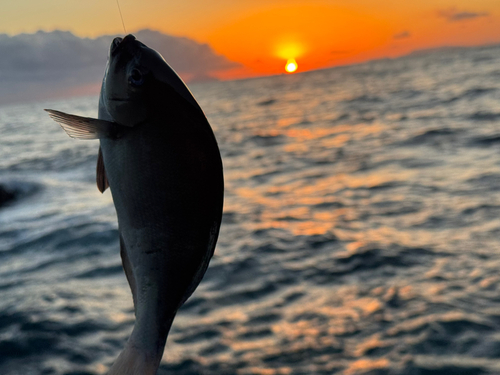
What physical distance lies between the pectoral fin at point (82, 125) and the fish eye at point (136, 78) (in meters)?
0.14

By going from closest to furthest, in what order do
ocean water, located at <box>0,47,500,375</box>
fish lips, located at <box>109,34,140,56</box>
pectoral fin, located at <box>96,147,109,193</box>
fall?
fish lips, located at <box>109,34,140,56</box> < pectoral fin, located at <box>96,147,109,193</box> < ocean water, located at <box>0,47,500,375</box>

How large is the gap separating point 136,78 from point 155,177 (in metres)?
0.29

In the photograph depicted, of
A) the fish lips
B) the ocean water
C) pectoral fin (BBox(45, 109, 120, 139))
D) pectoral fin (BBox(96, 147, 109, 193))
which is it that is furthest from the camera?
the ocean water

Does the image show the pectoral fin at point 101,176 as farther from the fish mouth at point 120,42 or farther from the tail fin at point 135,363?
the tail fin at point 135,363

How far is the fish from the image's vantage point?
1.41 metres

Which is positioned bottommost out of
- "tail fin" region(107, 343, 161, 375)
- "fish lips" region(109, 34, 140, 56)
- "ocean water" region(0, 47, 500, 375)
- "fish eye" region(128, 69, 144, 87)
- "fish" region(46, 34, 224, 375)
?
"ocean water" region(0, 47, 500, 375)

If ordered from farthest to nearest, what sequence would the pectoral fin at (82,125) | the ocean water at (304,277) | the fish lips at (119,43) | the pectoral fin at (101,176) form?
1. the ocean water at (304,277)
2. the pectoral fin at (101,176)
3. the fish lips at (119,43)
4. the pectoral fin at (82,125)

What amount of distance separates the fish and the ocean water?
487 cm

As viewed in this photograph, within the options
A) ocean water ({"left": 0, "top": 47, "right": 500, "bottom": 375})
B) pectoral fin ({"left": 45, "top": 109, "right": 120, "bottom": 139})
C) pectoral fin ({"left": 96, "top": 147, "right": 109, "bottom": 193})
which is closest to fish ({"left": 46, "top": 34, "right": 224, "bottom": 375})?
pectoral fin ({"left": 45, "top": 109, "right": 120, "bottom": 139})

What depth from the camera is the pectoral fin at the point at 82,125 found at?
137cm

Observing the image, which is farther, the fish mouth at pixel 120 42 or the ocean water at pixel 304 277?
the ocean water at pixel 304 277

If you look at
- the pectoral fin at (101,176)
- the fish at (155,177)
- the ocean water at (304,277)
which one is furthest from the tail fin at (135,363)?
the ocean water at (304,277)

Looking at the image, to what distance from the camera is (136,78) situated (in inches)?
57.2

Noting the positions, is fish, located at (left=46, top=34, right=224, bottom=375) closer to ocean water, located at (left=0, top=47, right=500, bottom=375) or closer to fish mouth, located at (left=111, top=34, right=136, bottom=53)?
fish mouth, located at (left=111, top=34, right=136, bottom=53)
